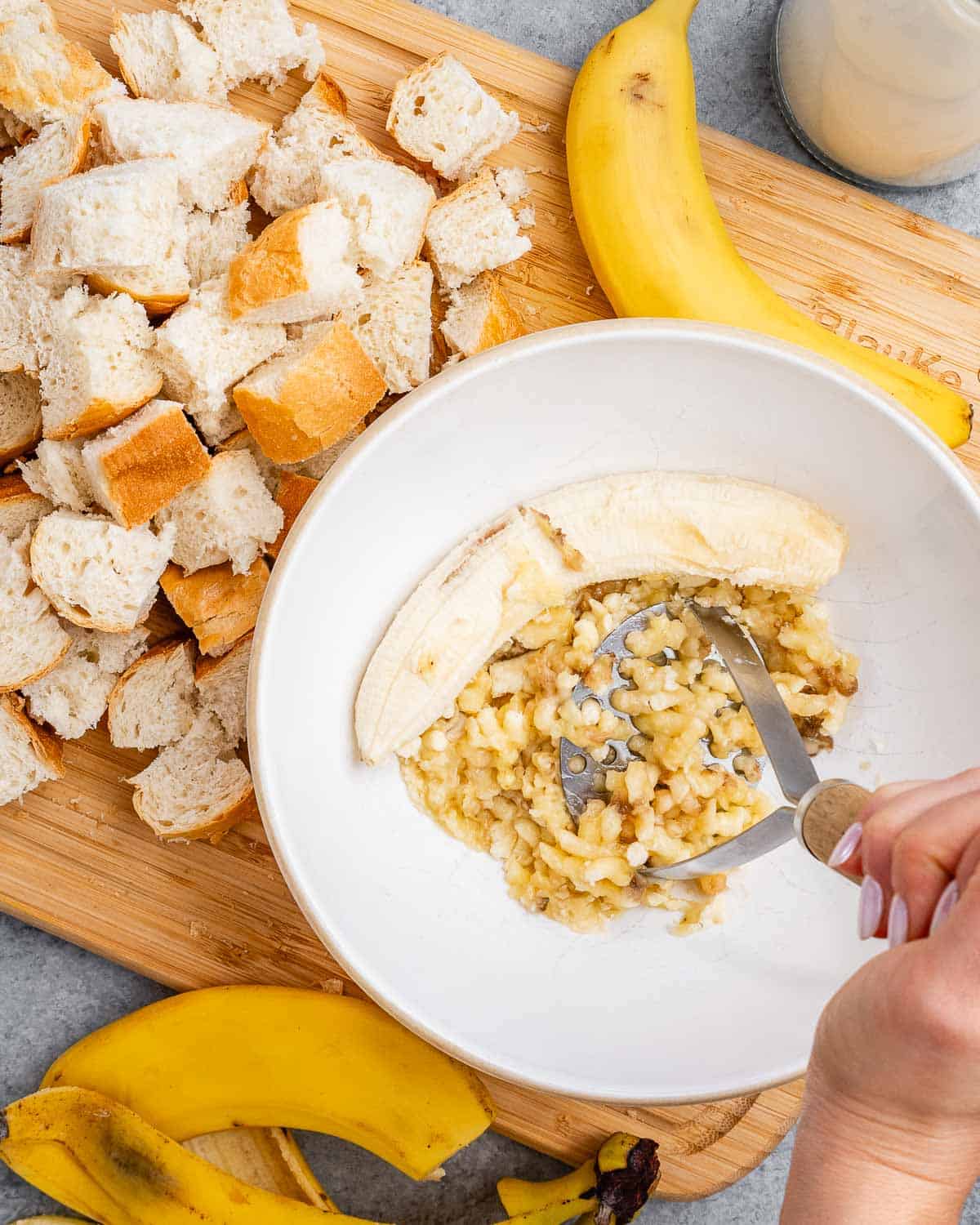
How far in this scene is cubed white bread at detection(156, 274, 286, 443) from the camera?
1.31 m

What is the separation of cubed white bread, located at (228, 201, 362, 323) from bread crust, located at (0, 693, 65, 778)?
1.89 feet

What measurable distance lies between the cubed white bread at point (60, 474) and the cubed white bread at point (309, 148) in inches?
16.2

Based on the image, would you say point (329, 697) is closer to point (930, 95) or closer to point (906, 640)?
point (906, 640)

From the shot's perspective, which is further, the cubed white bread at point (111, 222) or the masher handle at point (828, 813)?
the cubed white bread at point (111, 222)

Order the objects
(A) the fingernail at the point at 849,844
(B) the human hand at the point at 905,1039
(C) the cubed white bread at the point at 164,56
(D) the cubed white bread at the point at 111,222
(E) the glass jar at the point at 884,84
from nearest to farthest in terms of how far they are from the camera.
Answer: (B) the human hand at the point at 905,1039
(A) the fingernail at the point at 849,844
(E) the glass jar at the point at 884,84
(D) the cubed white bread at the point at 111,222
(C) the cubed white bread at the point at 164,56

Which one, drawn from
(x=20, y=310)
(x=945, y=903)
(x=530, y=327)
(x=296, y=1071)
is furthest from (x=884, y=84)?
(x=296, y=1071)

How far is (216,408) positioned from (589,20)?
0.71 meters

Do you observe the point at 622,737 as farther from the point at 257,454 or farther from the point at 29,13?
the point at 29,13

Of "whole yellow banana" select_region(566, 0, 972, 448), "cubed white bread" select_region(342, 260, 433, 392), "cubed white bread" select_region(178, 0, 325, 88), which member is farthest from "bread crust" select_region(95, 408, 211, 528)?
"whole yellow banana" select_region(566, 0, 972, 448)

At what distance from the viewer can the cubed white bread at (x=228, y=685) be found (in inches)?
55.5

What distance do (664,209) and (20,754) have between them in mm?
1055

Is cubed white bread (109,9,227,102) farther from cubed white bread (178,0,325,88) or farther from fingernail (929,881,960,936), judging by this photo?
fingernail (929,881,960,936)

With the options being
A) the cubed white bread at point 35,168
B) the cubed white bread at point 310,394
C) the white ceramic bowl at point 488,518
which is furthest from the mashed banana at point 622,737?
the cubed white bread at point 35,168

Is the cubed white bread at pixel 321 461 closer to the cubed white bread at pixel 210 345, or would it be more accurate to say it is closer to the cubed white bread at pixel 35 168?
the cubed white bread at pixel 210 345
